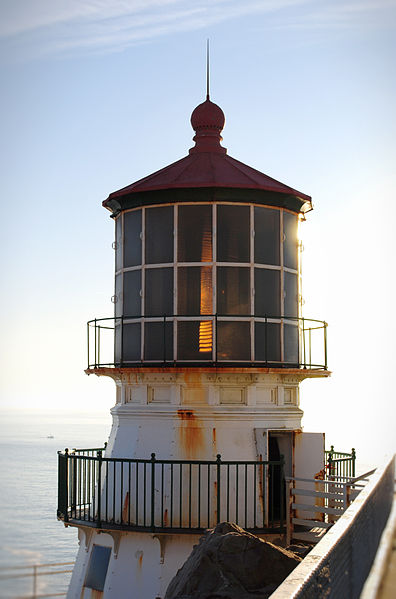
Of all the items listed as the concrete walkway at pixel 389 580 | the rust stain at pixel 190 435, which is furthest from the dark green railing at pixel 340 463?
the concrete walkway at pixel 389 580

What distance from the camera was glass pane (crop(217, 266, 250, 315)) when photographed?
1418cm

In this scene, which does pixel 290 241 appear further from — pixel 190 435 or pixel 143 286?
pixel 190 435

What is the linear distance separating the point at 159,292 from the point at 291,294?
2488 mm

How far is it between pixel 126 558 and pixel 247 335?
4225 millimetres

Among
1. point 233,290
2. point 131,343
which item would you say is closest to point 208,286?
point 233,290

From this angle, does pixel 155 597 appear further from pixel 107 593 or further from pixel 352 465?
pixel 352 465

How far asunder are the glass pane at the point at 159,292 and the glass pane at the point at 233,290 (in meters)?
0.86

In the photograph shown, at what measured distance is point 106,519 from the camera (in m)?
13.9

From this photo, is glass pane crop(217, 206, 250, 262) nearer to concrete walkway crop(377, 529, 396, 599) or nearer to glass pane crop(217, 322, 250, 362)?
glass pane crop(217, 322, 250, 362)

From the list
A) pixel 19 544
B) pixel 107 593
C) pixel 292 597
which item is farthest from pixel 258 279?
pixel 292 597

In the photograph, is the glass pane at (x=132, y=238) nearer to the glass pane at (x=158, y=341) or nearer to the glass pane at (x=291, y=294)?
the glass pane at (x=158, y=341)

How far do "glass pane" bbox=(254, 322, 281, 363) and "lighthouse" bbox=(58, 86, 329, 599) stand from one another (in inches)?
1.0

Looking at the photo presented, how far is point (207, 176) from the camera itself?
47.5ft

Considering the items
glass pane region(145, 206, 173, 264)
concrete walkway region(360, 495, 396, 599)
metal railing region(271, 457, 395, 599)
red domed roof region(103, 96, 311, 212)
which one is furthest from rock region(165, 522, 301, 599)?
red domed roof region(103, 96, 311, 212)
